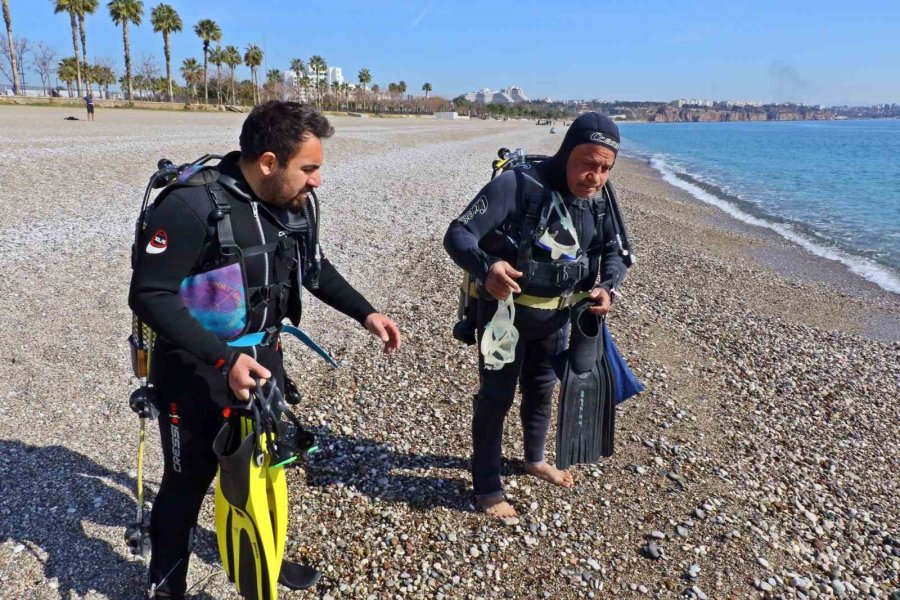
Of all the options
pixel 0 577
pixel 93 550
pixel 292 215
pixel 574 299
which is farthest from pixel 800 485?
pixel 0 577

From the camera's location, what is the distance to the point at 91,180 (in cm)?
1334

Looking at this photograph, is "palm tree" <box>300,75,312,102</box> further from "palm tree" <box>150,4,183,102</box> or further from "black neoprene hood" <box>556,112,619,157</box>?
"black neoprene hood" <box>556,112,619,157</box>

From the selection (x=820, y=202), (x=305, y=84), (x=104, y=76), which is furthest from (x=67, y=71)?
(x=820, y=202)

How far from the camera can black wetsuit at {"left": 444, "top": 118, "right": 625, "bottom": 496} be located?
3180 mm

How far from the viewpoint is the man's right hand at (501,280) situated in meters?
2.94

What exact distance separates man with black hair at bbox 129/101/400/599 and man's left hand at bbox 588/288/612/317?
1.58 m

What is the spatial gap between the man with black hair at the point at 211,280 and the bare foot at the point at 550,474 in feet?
7.16

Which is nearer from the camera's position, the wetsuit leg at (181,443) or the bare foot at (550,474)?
the wetsuit leg at (181,443)

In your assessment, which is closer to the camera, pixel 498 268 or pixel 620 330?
pixel 498 268

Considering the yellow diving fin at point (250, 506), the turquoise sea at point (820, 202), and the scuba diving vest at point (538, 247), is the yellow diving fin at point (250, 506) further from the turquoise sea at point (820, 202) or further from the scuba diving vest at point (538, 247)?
the turquoise sea at point (820, 202)

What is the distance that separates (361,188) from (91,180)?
20.8 feet

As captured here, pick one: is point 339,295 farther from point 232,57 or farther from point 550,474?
point 232,57

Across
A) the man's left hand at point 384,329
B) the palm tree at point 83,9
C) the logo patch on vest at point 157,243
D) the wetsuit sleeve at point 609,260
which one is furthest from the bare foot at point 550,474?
the palm tree at point 83,9

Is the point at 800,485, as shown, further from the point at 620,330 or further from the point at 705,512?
the point at 620,330
